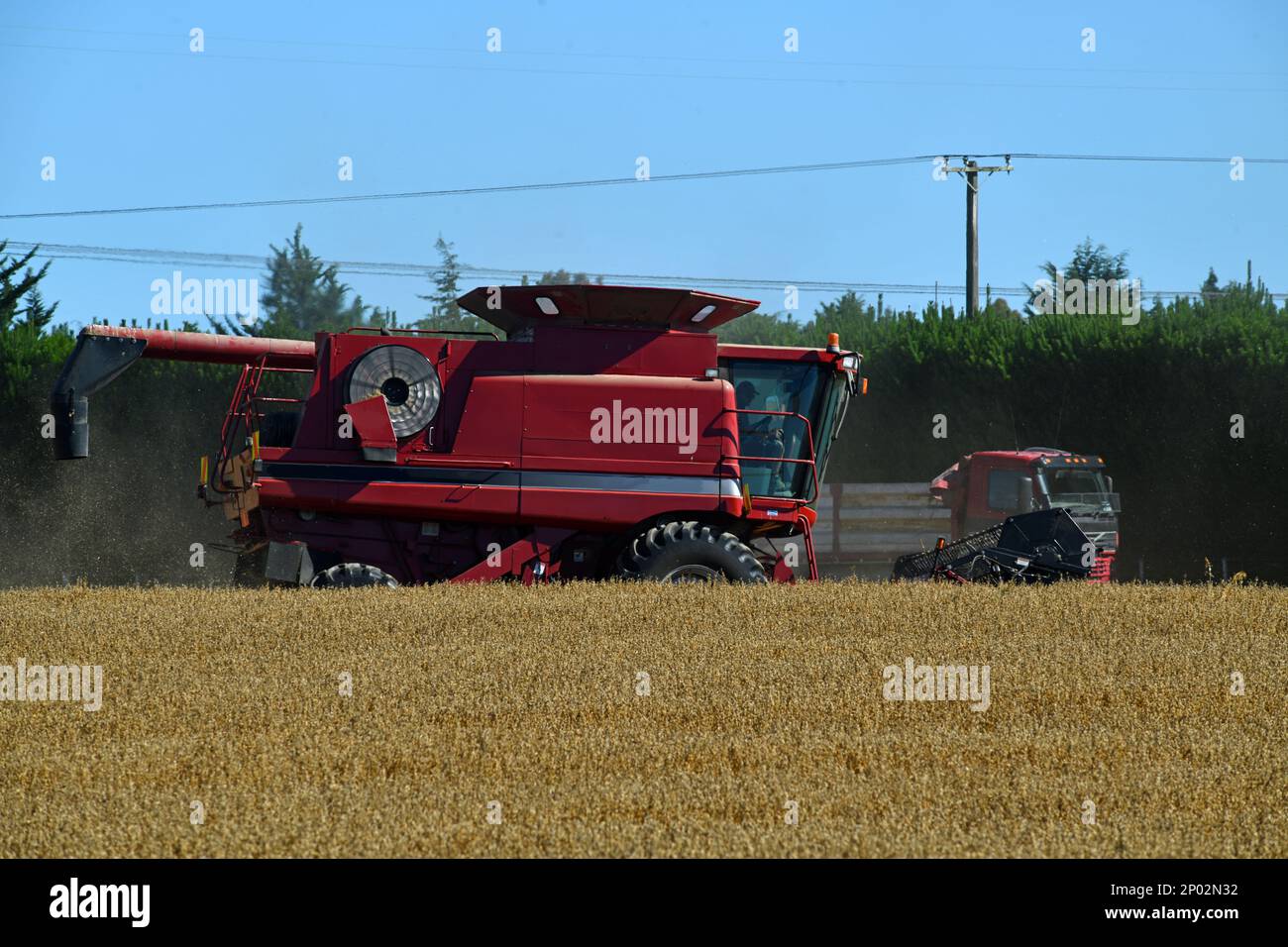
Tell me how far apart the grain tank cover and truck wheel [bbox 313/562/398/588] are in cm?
256

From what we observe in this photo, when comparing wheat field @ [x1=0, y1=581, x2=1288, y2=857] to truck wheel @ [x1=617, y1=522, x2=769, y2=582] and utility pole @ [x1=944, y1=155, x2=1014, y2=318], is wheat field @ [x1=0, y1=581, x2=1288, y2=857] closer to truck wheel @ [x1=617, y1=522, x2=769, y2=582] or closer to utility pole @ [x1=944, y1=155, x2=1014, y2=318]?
truck wheel @ [x1=617, y1=522, x2=769, y2=582]

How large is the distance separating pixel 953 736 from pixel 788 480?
22.7 ft

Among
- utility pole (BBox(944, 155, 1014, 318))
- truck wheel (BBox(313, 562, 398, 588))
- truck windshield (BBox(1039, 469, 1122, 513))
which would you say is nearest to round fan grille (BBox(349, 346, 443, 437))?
truck wheel (BBox(313, 562, 398, 588))

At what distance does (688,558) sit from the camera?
42.4 ft

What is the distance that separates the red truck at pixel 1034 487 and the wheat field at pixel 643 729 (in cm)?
898

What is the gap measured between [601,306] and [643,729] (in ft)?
22.6

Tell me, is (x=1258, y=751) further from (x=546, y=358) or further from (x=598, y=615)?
(x=546, y=358)

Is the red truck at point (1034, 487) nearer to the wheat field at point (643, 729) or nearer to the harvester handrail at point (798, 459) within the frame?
the harvester handrail at point (798, 459)

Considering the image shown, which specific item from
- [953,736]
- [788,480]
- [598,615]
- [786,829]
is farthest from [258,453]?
[786,829]

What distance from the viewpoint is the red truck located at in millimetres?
20781

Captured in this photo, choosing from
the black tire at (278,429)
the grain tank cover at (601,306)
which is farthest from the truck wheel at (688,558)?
the black tire at (278,429)

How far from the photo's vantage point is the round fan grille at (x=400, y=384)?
515 inches

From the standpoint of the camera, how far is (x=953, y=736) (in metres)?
6.88
